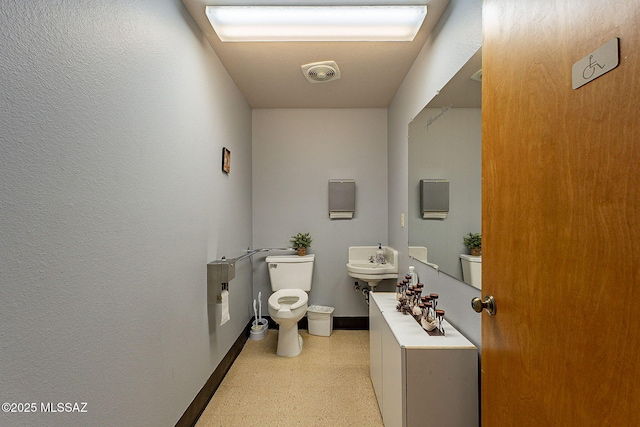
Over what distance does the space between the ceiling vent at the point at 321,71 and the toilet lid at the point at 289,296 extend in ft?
6.16

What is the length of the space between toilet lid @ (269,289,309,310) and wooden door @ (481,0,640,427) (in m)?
1.75

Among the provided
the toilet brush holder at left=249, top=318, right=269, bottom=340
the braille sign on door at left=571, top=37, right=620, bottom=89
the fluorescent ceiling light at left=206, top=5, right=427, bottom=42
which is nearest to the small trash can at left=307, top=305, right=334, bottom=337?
the toilet brush holder at left=249, top=318, right=269, bottom=340

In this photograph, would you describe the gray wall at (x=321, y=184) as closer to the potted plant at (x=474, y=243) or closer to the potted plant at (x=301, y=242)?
the potted plant at (x=301, y=242)

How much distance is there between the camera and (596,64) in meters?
0.61

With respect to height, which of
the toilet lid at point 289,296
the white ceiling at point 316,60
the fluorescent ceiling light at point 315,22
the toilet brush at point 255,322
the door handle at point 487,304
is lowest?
the toilet brush at point 255,322

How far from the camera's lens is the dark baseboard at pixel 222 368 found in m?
1.71

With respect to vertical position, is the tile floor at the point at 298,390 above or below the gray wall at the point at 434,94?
below

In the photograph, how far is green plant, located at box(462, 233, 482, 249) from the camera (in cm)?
134

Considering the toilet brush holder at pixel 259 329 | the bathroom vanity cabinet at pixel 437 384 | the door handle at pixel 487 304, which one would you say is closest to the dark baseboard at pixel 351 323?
the toilet brush holder at pixel 259 329

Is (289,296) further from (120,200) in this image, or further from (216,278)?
(120,200)

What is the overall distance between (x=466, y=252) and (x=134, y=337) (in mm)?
1500

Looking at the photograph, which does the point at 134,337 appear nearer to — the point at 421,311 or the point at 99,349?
the point at 99,349

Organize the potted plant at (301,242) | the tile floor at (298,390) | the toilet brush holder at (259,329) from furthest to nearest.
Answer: the potted plant at (301,242) < the toilet brush holder at (259,329) < the tile floor at (298,390)

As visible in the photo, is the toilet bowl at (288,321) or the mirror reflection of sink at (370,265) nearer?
the toilet bowl at (288,321)
